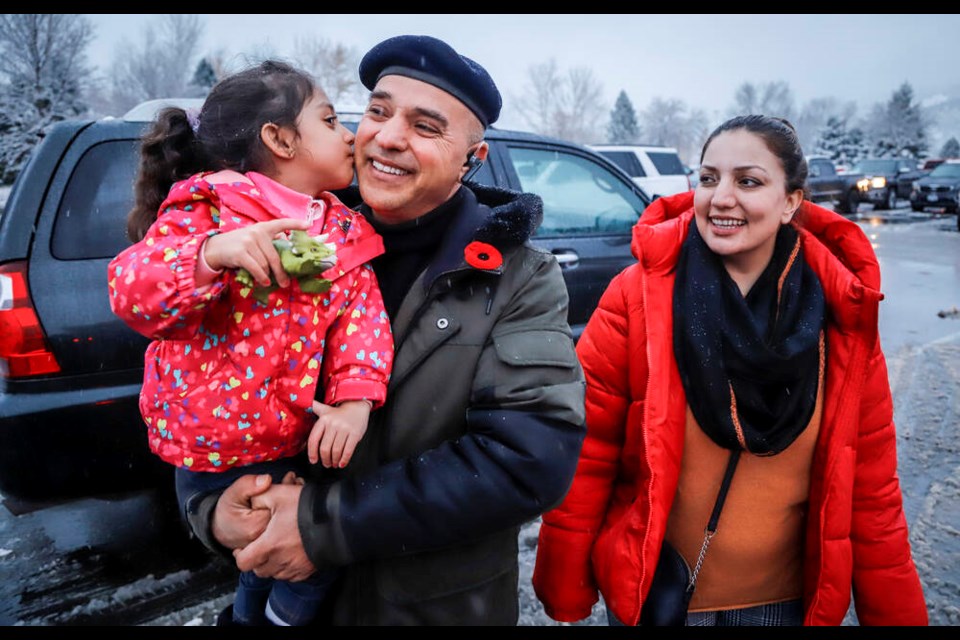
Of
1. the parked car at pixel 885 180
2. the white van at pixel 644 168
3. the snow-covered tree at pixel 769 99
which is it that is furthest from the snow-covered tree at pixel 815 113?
the white van at pixel 644 168

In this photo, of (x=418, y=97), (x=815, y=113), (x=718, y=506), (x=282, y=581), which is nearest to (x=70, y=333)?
(x=282, y=581)

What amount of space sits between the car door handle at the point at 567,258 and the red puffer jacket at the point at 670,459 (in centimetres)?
211

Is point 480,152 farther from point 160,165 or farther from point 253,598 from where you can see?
point 253,598

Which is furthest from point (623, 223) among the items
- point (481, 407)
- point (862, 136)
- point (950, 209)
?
point (862, 136)

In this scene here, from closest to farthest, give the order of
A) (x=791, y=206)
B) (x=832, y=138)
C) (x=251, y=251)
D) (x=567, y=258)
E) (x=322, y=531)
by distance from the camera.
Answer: (x=251, y=251), (x=322, y=531), (x=791, y=206), (x=567, y=258), (x=832, y=138)

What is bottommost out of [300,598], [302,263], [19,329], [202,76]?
[300,598]

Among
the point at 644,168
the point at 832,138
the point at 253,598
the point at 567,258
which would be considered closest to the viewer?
the point at 253,598

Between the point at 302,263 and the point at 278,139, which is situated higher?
the point at 278,139

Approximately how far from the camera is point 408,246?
1.58 metres

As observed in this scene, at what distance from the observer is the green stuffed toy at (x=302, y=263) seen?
122 cm

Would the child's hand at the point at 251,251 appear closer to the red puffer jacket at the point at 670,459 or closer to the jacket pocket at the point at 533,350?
the jacket pocket at the point at 533,350

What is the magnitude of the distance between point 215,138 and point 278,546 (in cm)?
99

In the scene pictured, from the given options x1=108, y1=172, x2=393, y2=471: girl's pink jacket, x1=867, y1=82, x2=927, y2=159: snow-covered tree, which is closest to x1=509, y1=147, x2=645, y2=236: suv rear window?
x1=108, y1=172, x2=393, y2=471: girl's pink jacket

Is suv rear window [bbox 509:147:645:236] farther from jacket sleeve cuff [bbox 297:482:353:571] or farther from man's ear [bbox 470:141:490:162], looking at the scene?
jacket sleeve cuff [bbox 297:482:353:571]
